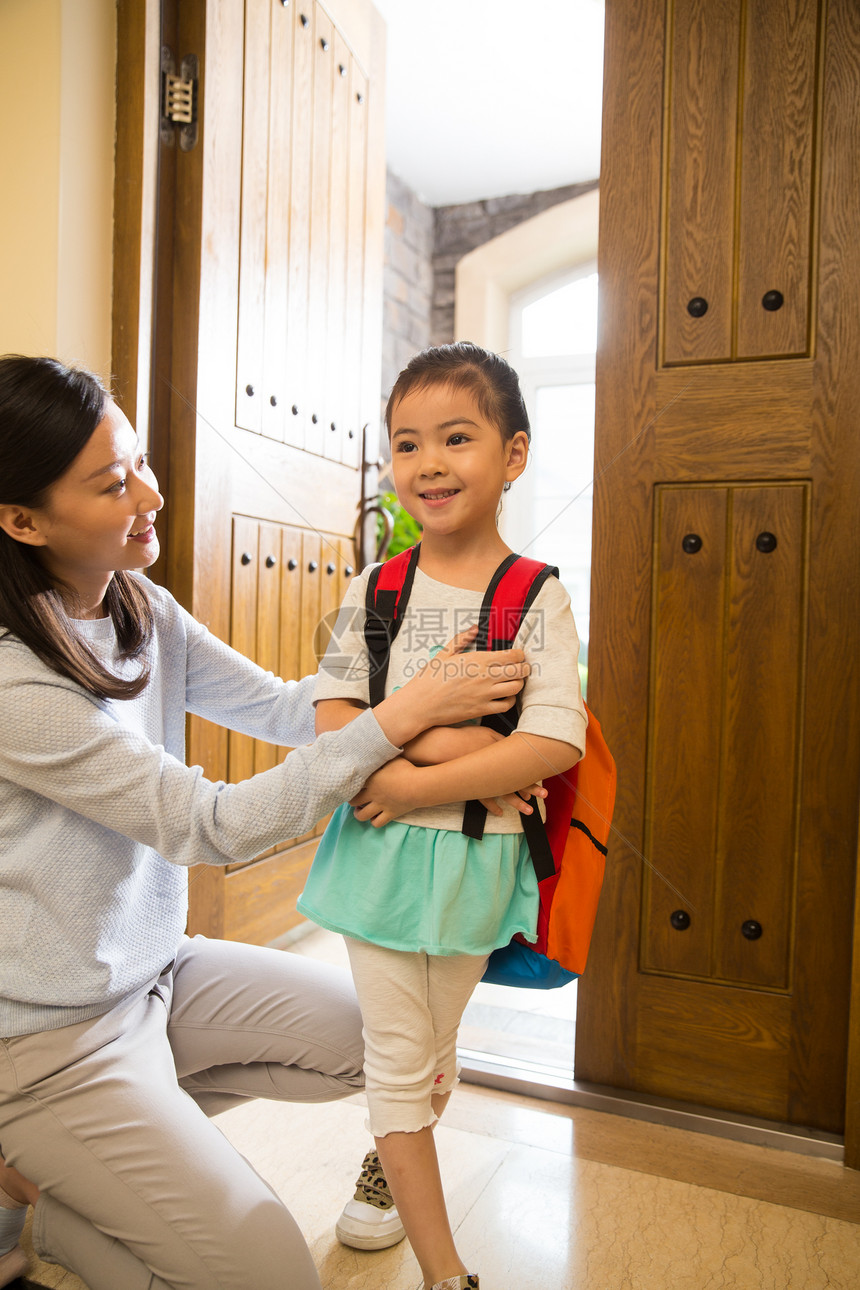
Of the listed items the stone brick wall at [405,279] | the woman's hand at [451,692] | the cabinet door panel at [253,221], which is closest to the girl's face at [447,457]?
the woman's hand at [451,692]

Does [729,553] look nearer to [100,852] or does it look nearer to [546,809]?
[546,809]

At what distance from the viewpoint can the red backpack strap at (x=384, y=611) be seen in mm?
1037

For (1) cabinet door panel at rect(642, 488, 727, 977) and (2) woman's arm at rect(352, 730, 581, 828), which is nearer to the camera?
(2) woman's arm at rect(352, 730, 581, 828)

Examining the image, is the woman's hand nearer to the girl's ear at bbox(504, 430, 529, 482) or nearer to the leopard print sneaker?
the girl's ear at bbox(504, 430, 529, 482)

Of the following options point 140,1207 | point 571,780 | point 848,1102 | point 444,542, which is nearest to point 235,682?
point 444,542

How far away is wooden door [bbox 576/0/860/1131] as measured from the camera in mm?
1465

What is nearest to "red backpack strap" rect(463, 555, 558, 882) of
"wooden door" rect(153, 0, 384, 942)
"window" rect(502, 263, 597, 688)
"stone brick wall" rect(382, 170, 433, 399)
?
"wooden door" rect(153, 0, 384, 942)

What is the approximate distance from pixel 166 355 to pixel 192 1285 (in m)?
1.54

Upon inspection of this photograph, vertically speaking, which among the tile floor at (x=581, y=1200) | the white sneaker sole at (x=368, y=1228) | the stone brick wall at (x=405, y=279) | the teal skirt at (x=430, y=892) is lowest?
the tile floor at (x=581, y=1200)

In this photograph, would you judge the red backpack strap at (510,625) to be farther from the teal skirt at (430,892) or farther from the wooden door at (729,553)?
the wooden door at (729,553)

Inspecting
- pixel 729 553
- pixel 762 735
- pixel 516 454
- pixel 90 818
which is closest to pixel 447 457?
pixel 516 454

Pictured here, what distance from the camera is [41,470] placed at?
3.08 feet

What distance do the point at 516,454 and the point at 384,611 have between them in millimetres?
253

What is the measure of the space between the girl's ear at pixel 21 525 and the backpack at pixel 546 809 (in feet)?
1.27
